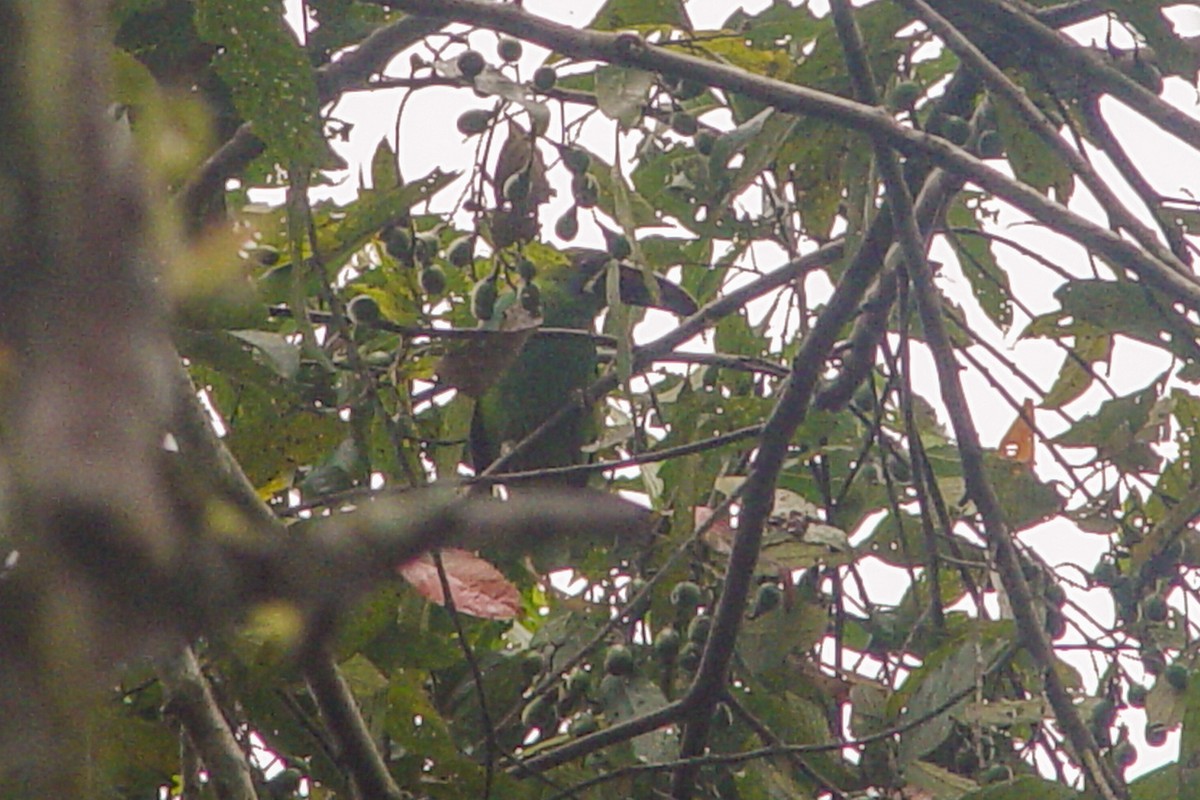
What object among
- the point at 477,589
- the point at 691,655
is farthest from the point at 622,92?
the point at 691,655

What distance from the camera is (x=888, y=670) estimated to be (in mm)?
2205

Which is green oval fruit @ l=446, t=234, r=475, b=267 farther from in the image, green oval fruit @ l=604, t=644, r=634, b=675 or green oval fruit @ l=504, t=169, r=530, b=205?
green oval fruit @ l=604, t=644, r=634, b=675

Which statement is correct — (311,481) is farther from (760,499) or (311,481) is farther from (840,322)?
(840,322)

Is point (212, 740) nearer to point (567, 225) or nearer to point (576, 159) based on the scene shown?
point (576, 159)

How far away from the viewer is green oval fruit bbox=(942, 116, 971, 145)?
1.93m

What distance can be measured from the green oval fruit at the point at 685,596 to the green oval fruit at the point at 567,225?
55cm

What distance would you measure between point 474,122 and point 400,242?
17 cm

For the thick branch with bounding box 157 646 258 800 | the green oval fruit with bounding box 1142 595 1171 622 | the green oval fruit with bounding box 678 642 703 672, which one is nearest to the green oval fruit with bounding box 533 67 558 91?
the green oval fruit with bounding box 678 642 703 672

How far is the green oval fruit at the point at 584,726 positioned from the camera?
76.9 inches

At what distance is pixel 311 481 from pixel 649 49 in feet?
2.26

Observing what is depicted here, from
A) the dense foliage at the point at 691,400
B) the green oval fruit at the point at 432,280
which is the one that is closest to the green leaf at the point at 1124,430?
the dense foliage at the point at 691,400

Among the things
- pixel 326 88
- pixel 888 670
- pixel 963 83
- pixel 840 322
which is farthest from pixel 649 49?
pixel 888 670

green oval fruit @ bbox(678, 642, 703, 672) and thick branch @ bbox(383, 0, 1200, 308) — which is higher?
thick branch @ bbox(383, 0, 1200, 308)

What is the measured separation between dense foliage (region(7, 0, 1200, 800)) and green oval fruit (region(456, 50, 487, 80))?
16 mm
